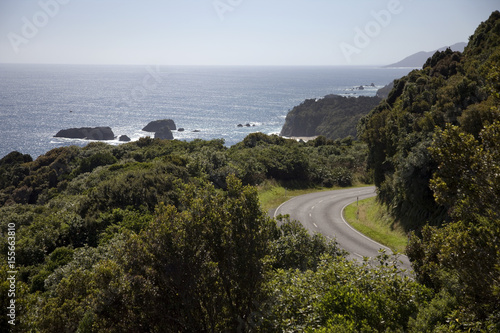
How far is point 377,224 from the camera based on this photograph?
25.5 m

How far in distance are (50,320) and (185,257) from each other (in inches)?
221

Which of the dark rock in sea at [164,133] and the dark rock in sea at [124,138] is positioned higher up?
the dark rock in sea at [164,133]

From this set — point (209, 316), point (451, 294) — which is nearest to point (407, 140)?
point (451, 294)

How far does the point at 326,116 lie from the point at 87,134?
77321 millimetres

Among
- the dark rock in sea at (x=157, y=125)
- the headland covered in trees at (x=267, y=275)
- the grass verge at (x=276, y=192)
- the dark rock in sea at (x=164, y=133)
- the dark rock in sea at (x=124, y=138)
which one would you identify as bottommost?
the dark rock in sea at (x=124, y=138)

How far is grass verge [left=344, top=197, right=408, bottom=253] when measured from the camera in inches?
870

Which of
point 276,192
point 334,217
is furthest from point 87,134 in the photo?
point 334,217

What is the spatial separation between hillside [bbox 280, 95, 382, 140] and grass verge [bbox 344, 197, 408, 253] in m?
77.7

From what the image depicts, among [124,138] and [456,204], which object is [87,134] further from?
[456,204]

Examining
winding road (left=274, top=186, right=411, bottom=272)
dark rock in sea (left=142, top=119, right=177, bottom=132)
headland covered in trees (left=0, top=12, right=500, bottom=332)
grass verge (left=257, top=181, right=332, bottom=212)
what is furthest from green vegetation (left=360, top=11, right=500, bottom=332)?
dark rock in sea (left=142, top=119, right=177, bottom=132)

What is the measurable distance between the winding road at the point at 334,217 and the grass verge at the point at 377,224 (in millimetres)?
536

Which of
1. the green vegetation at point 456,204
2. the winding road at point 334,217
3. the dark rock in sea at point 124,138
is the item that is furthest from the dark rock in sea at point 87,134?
the green vegetation at point 456,204

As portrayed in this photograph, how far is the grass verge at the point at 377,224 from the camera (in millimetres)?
22109

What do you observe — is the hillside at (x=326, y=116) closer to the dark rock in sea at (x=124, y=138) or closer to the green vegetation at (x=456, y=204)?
the dark rock in sea at (x=124, y=138)
